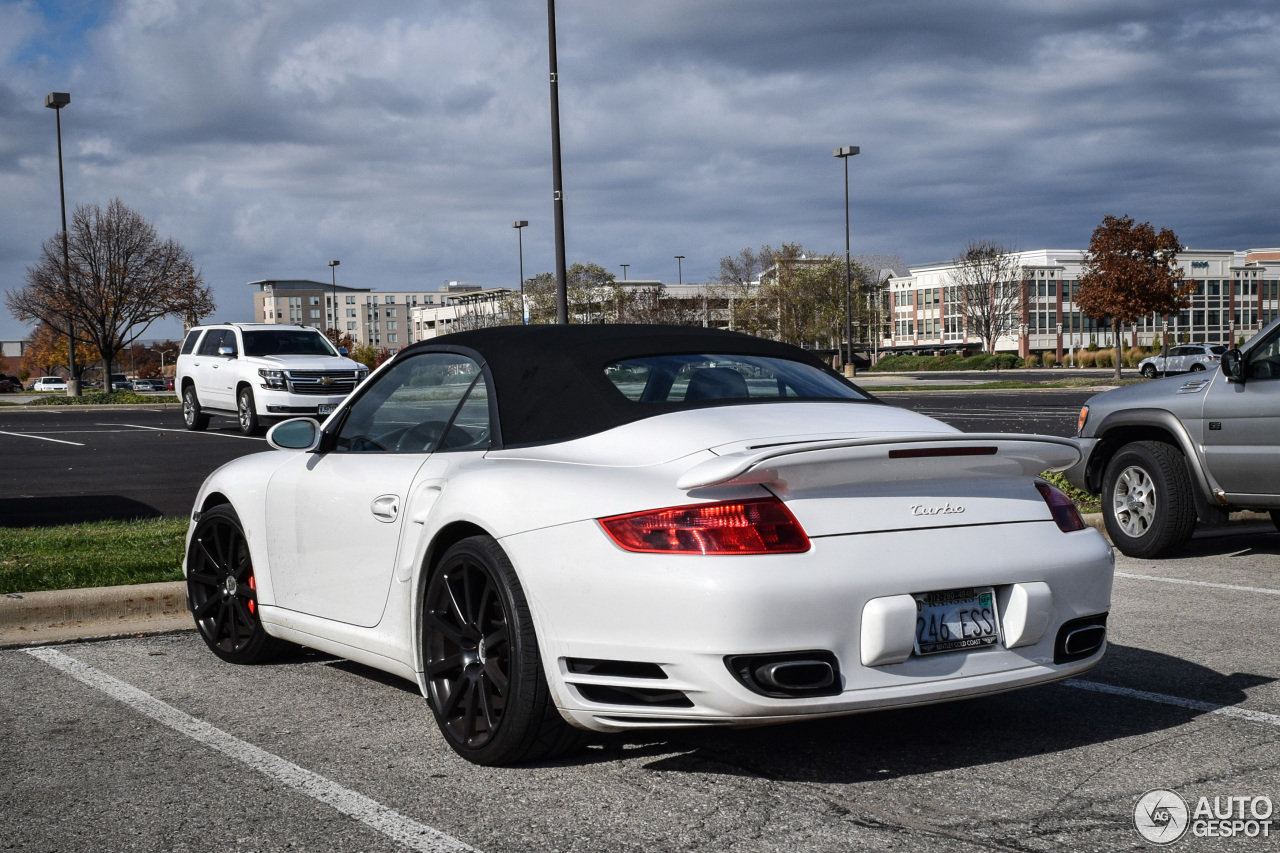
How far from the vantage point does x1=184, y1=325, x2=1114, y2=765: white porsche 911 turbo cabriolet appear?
140 inches

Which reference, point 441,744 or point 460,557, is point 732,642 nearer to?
point 460,557

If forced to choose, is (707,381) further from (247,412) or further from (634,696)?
(247,412)

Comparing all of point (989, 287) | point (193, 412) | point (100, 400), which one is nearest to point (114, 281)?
point (100, 400)

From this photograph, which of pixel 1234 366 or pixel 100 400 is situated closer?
pixel 1234 366

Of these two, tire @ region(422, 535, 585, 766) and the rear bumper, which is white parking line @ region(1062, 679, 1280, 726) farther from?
tire @ region(422, 535, 585, 766)

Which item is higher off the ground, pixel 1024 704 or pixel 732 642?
pixel 732 642

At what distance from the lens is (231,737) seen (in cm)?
451

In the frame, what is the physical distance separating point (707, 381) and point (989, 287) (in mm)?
95497

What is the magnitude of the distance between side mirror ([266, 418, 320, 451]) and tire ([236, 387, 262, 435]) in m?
16.3

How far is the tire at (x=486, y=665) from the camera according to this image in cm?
386

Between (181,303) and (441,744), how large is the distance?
4292 cm

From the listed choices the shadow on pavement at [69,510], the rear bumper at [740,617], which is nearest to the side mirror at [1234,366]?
the rear bumper at [740,617]

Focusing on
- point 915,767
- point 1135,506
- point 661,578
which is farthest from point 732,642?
point 1135,506

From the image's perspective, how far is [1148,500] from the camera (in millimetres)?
8641
